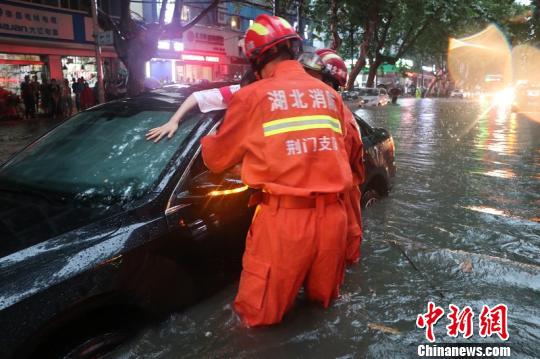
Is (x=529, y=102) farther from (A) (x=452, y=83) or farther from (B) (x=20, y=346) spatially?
(A) (x=452, y=83)

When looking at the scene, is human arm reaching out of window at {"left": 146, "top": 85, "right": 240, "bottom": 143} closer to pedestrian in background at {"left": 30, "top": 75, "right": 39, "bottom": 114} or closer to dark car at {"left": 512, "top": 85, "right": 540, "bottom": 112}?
pedestrian in background at {"left": 30, "top": 75, "right": 39, "bottom": 114}

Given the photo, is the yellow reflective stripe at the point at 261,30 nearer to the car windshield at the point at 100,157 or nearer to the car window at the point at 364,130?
the car windshield at the point at 100,157

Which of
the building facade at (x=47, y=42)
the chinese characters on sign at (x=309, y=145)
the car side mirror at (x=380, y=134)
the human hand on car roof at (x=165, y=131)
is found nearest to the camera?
the chinese characters on sign at (x=309, y=145)

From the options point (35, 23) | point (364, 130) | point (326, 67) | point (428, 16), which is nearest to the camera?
point (326, 67)

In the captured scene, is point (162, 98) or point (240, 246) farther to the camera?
point (162, 98)

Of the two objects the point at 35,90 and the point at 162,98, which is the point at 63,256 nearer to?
the point at 162,98

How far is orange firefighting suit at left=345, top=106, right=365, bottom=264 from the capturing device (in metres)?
2.62

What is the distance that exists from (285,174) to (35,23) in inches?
750

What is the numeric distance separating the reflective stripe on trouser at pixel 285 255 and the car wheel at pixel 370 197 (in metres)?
2.43

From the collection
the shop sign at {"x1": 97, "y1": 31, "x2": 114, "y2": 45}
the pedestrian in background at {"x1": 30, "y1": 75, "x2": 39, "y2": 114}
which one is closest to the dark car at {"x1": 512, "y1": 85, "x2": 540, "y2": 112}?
the shop sign at {"x1": 97, "y1": 31, "x2": 114, "y2": 45}

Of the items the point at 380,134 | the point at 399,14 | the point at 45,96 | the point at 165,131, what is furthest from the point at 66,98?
the point at 165,131

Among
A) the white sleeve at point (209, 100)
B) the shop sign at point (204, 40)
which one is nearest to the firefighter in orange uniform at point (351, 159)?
the white sleeve at point (209, 100)

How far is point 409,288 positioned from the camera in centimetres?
338

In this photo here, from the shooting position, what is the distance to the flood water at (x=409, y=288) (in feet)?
8.56
